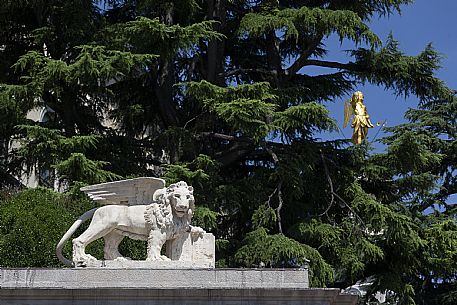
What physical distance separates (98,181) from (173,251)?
7.96 meters

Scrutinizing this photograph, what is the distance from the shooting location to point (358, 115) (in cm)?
2636

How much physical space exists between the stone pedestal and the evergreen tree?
8002 millimetres

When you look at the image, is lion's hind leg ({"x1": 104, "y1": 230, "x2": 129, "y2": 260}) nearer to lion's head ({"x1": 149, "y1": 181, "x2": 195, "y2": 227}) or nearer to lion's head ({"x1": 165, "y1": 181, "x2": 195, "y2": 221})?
lion's head ({"x1": 149, "y1": 181, "x2": 195, "y2": 227})

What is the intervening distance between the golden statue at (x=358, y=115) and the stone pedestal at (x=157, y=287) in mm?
9100

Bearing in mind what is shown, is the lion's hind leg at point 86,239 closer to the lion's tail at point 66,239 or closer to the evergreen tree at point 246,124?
the lion's tail at point 66,239

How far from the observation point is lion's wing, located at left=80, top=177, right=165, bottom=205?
19.1 meters

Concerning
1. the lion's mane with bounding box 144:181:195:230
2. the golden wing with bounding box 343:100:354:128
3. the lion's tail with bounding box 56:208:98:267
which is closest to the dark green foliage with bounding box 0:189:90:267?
the lion's tail with bounding box 56:208:98:267

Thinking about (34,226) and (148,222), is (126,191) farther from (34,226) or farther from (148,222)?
(34,226)

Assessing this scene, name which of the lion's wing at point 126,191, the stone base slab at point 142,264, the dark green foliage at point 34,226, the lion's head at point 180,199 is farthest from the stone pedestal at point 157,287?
the dark green foliage at point 34,226

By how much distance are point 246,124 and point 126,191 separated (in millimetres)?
8311

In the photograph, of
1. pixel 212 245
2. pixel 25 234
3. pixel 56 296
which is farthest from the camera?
pixel 25 234

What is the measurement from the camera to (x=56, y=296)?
1748 centimetres

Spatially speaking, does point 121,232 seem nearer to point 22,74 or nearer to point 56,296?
point 56,296

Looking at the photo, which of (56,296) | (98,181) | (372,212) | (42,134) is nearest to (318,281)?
(372,212)
